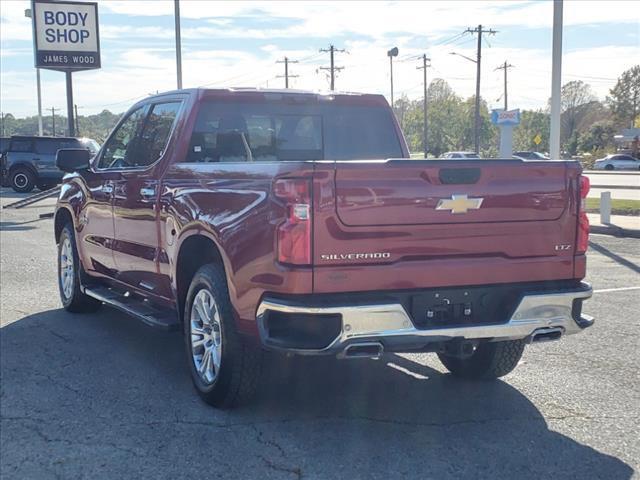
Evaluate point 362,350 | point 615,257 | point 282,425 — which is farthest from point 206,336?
point 615,257

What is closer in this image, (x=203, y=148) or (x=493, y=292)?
(x=493, y=292)

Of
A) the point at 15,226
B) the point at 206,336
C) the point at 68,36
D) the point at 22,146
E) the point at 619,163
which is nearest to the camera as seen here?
the point at 206,336

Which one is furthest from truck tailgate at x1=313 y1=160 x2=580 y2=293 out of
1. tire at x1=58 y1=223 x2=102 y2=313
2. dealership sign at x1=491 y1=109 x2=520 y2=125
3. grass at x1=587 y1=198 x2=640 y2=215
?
dealership sign at x1=491 y1=109 x2=520 y2=125

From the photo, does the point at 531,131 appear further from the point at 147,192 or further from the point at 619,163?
the point at 147,192

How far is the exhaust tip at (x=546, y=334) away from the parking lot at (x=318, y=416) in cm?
51

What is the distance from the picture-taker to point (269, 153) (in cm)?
614

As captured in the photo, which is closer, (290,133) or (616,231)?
(290,133)

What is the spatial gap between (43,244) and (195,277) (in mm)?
9504

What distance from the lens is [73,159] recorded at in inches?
291

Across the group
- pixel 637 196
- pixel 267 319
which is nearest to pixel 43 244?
pixel 267 319

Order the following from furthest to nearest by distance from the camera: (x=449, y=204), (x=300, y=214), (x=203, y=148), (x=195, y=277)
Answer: (x=203, y=148) → (x=195, y=277) → (x=449, y=204) → (x=300, y=214)

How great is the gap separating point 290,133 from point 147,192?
47.7 inches

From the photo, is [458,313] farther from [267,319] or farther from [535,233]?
[267,319]

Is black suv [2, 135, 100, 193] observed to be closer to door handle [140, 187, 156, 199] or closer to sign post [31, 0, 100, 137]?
sign post [31, 0, 100, 137]
